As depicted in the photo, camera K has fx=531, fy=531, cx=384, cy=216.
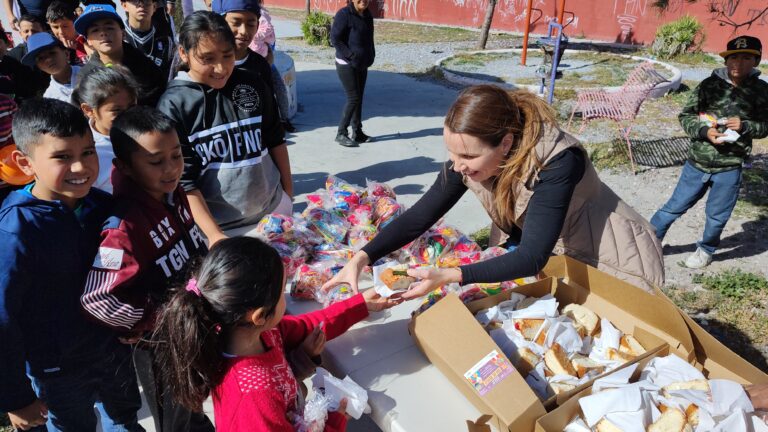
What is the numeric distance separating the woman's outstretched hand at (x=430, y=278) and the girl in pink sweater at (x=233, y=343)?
0.50 meters

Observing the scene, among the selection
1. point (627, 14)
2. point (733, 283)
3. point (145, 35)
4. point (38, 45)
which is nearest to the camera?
point (38, 45)

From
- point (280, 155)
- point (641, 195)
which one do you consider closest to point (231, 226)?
point (280, 155)

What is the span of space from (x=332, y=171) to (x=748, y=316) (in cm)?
403

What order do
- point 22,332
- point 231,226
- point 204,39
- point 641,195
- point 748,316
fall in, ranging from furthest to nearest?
1. point 641,195
2. point 748,316
3. point 231,226
4. point 204,39
5. point 22,332

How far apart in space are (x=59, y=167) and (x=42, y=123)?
16 centimetres

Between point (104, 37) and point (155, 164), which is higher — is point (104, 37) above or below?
above

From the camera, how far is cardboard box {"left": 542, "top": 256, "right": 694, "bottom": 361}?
1.62 meters

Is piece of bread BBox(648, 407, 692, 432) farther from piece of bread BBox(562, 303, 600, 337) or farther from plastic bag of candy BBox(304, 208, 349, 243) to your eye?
plastic bag of candy BBox(304, 208, 349, 243)

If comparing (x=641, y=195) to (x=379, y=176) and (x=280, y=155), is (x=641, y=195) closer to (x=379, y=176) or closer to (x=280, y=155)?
(x=379, y=176)

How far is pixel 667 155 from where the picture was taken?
252 inches

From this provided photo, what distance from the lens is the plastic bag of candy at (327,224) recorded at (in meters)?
2.45

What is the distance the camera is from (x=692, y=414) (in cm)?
142

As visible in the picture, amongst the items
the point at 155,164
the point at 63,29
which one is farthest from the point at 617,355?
the point at 63,29

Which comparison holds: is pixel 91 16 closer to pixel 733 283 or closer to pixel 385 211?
pixel 385 211
